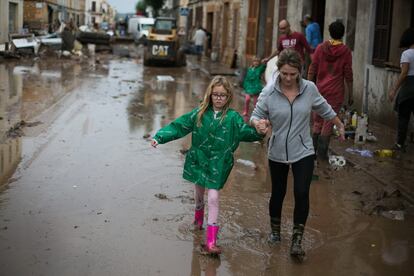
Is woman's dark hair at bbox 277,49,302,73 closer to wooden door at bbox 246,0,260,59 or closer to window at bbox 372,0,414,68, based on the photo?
window at bbox 372,0,414,68

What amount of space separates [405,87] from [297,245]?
4827 millimetres

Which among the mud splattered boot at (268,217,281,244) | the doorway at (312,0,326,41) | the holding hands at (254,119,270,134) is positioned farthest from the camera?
the doorway at (312,0,326,41)

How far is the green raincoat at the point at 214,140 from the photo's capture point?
4965 millimetres

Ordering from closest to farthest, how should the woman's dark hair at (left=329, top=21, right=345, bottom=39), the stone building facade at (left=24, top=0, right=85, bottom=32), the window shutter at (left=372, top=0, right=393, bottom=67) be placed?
1. the woman's dark hair at (left=329, top=21, right=345, bottom=39)
2. the window shutter at (left=372, top=0, right=393, bottom=67)
3. the stone building facade at (left=24, top=0, right=85, bottom=32)

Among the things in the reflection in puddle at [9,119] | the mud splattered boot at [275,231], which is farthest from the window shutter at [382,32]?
the mud splattered boot at [275,231]

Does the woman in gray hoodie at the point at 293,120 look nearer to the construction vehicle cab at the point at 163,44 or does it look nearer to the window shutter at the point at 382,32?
the window shutter at the point at 382,32

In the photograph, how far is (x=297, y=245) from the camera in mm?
4914

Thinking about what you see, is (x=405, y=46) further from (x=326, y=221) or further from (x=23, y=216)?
(x=23, y=216)

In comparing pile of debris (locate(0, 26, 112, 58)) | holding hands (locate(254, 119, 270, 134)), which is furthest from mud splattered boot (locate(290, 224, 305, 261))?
pile of debris (locate(0, 26, 112, 58))

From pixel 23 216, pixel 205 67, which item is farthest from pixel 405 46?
pixel 205 67

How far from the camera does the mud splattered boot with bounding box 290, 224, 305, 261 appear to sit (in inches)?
192

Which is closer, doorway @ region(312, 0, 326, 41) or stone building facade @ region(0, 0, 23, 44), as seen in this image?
doorway @ region(312, 0, 326, 41)

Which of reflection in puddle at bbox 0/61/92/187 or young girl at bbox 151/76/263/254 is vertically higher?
young girl at bbox 151/76/263/254

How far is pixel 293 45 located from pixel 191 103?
15.7 feet
